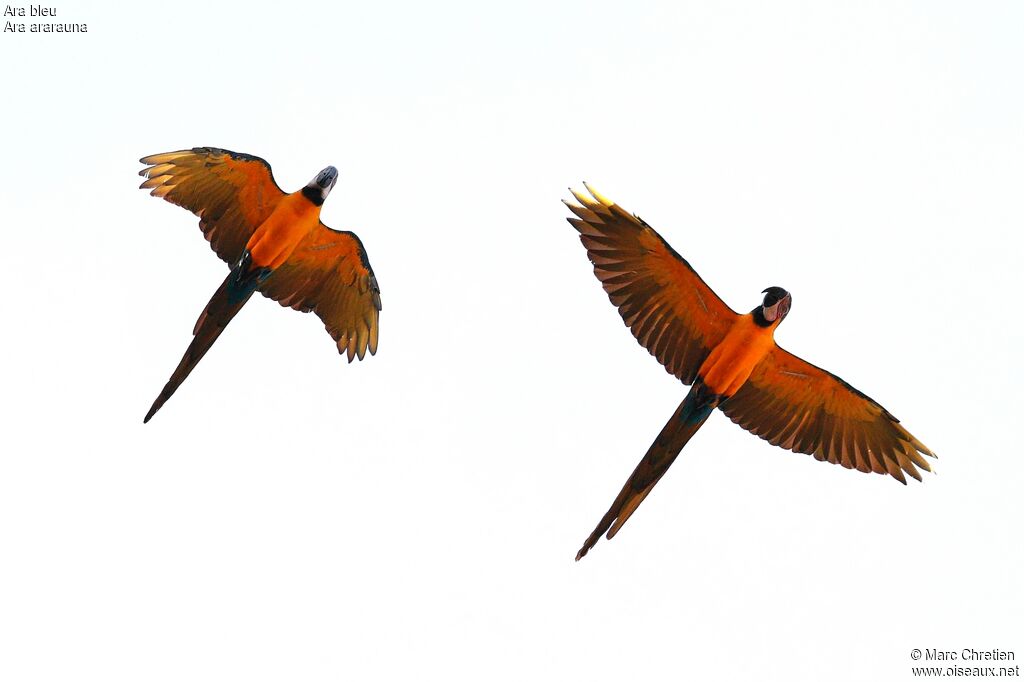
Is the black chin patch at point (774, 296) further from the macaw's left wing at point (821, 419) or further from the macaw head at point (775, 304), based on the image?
the macaw's left wing at point (821, 419)

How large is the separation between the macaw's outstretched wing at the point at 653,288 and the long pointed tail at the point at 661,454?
1.13ft

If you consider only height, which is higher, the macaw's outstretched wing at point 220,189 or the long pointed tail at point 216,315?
the macaw's outstretched wing at point 220,189

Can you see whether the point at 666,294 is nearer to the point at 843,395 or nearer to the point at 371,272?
the point at 843,395

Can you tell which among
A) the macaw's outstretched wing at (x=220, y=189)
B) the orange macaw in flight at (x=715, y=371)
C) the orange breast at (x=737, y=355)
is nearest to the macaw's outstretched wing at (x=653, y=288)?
the orange macaw in flight at (x=715, y=371)

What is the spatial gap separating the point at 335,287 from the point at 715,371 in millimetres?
6026

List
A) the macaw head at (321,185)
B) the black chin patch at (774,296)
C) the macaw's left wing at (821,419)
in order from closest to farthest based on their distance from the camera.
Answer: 1. the black chin patch at (774,296)
2. the macaw's left wing at (821,419)
3. the macaw head at (321,185)

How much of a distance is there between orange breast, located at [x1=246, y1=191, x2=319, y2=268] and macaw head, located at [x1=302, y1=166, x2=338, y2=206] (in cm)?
10

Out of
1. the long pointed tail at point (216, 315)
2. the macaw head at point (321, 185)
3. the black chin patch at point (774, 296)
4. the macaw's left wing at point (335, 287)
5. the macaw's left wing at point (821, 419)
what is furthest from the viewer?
the macaw's left wing at point (335, 287)

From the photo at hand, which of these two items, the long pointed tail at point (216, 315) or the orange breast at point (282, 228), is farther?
the orange breast at point (282, 228)

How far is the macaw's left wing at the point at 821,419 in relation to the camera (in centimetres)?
1812

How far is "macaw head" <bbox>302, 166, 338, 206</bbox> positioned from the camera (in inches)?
734

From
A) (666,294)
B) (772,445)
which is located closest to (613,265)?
(666,294)

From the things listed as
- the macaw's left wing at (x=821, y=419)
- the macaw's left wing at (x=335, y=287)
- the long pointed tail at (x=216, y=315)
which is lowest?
the long pointed tail at (x=216, y=315)

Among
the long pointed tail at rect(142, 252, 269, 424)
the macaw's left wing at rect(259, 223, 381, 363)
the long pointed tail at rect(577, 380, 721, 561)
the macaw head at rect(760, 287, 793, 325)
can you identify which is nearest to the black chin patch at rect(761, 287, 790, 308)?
the macaw head at rect(760, 287, 793, 325)
